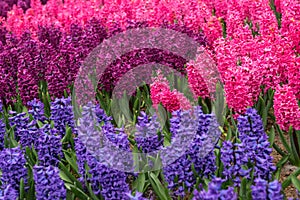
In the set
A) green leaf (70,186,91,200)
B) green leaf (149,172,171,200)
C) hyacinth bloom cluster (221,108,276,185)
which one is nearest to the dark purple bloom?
hyacinth bloom cluster (221,108,276,185)

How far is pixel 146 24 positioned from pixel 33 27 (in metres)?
2.77

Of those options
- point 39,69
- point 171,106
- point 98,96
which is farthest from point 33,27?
point 171,106

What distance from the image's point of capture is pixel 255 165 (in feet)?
14.5

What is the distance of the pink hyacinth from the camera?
495 centimetres

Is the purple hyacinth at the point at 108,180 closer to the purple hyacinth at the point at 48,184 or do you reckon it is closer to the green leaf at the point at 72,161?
the purple hyacinth at the point at 48,184

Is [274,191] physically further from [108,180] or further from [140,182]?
[140,182]

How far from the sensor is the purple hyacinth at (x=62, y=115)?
18.5ft

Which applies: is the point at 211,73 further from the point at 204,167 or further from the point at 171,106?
the point at 204,167

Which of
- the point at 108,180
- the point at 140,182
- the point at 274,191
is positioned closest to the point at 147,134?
the point at 140,182

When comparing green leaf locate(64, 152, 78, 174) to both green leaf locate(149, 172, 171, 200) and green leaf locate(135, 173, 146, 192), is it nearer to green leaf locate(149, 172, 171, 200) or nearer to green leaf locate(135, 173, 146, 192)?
green leaf locate(135, 173, 146, 192)

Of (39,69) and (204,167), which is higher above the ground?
(39,69)

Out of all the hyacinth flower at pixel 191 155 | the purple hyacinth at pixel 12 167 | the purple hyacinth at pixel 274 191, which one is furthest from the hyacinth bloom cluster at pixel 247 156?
the purple hyacinth at pixel 12 167

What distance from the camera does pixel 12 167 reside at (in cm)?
454

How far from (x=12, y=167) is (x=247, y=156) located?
206 centimetres
